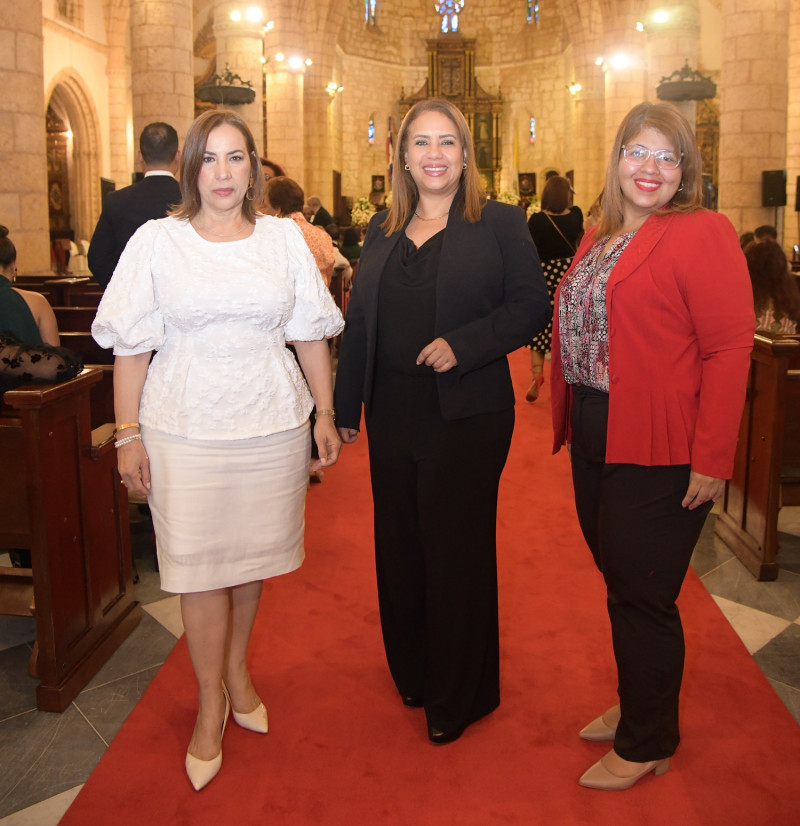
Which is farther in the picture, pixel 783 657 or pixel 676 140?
pixel 783 657

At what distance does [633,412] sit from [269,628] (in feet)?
6.02

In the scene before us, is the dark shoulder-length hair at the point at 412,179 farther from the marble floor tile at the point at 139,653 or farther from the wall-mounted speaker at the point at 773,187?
the wall-mounted speaker at the point at 773,187

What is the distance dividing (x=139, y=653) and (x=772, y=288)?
3.96 meters

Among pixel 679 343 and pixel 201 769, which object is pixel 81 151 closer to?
pixel 201 769

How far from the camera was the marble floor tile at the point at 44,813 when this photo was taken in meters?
2.33

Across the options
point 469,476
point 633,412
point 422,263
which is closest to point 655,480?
point 633,412

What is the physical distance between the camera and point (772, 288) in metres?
5.22

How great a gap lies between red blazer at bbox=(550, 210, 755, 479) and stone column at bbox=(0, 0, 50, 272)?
18.2 ft

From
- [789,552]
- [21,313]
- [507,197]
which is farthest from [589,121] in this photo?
[21,313]

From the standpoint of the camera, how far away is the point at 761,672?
10.1ft

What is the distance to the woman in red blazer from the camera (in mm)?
2135

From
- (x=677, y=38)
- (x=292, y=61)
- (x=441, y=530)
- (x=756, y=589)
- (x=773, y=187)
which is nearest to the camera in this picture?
(x=441, y=530)

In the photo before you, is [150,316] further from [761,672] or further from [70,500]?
[761,672]

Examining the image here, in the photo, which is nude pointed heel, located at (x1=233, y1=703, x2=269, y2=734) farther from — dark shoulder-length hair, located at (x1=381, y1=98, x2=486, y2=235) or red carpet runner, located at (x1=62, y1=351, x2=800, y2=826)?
dark shoulder-length hair, located at (x1=381, y1=98, x2=486, y2=235)
